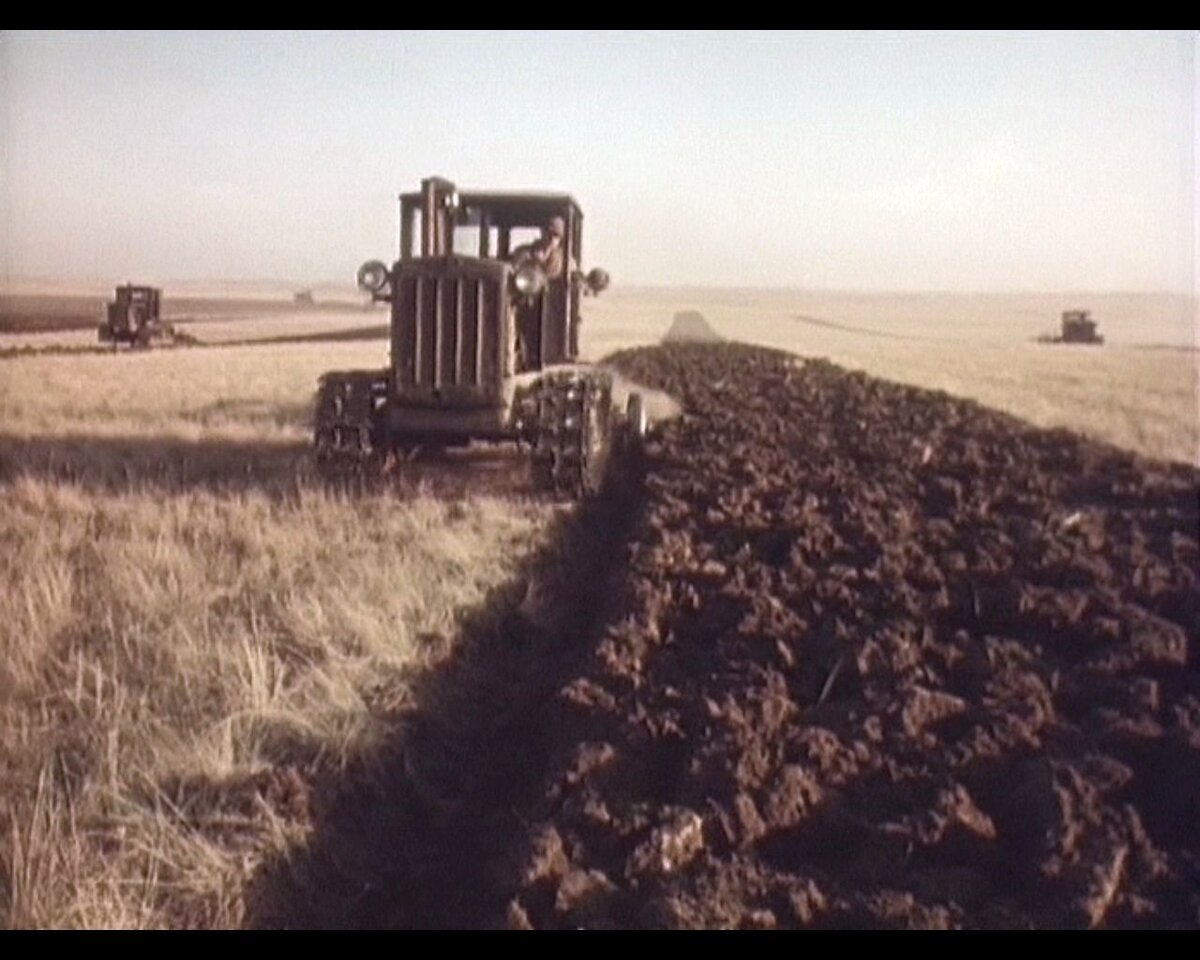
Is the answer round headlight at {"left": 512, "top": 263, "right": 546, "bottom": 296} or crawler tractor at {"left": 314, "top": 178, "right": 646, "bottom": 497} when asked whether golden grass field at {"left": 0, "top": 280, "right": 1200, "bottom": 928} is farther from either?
round headlight at {"left": 512, "top": 263, "right": 546, "bottom": 296}

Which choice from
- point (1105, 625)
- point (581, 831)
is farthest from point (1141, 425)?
point (581, 831)

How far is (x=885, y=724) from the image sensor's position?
4.49 metres

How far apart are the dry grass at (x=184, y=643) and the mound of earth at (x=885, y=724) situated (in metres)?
0.82

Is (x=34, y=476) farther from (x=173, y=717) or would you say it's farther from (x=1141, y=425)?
(x=1141, y=425)

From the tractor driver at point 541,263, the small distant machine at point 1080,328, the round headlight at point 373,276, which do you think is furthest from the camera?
the small distant machine at point 1080,328

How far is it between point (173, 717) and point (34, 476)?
3912mm

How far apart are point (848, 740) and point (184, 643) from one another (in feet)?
7.99

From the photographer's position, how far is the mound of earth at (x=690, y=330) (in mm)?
27234

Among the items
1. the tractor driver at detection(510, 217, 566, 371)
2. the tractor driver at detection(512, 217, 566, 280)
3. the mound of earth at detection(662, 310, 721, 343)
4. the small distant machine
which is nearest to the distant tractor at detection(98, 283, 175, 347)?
the tractor driver at detection(510, 217, 566, 371)

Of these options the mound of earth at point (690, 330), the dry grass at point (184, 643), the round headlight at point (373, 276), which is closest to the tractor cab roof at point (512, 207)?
the round headlight at point (373, 276)

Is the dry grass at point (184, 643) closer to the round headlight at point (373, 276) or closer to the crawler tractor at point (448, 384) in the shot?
the crawler tractor at point (448, 384)

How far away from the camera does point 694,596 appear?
5.84m

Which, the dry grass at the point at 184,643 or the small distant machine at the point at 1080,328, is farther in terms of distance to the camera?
the small distant machine at the point at 1080,328

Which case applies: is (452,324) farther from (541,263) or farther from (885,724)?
→ (885,724)
